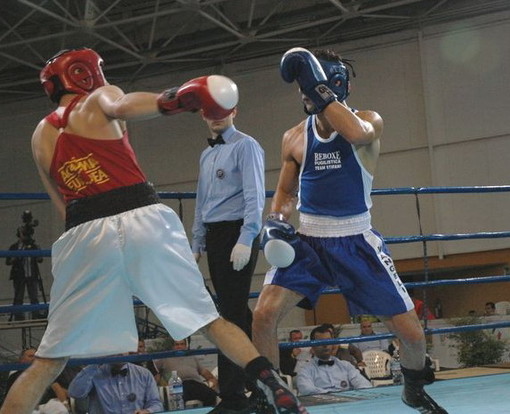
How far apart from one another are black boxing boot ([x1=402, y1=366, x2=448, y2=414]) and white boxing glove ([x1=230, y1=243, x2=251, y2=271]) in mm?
758

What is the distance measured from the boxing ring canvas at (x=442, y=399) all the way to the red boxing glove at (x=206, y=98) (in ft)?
5.55

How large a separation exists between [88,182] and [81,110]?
0.77 ft

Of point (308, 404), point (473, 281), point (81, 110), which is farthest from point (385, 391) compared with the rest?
point (81, 110)

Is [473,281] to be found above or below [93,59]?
below

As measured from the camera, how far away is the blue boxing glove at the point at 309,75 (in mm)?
2643

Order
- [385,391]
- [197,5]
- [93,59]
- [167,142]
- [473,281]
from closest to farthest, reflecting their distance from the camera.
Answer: [93,59], [385,391], [473,281], [197,5], [167,142]

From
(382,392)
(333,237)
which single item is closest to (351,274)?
(333,237)

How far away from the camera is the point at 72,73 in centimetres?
253

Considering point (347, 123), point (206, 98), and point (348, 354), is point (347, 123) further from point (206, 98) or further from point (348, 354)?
point (348, 354)

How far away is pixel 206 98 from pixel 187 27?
11597 millimetres

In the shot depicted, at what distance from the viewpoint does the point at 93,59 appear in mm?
2555

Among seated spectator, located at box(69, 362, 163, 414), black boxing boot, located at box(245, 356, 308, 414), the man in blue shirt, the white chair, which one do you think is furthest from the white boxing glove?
the white chair

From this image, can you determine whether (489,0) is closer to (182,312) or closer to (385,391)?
(385,391)

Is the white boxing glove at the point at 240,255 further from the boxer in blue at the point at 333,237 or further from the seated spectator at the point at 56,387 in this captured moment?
the seated spectator at the point at 56,387
